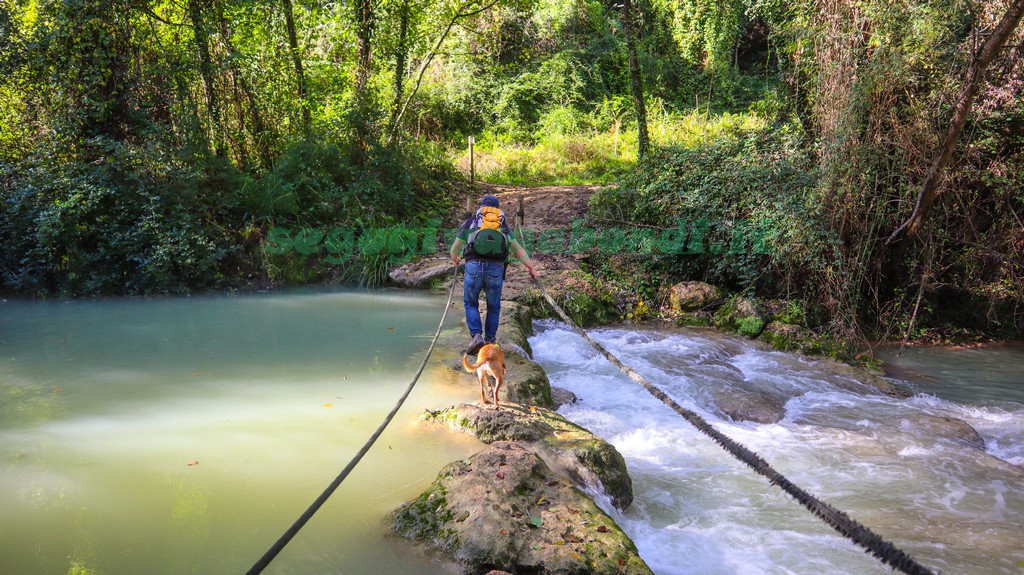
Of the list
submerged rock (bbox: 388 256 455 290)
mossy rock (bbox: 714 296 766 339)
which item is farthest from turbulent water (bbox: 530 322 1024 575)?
submerged rock (bbox: 388 256 455 290)

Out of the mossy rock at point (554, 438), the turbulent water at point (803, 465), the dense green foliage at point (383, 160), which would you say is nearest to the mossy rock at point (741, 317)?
the dense green foliage at point (383, 160)

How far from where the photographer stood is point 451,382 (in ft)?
20.4

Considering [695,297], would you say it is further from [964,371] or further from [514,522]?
[514,522]

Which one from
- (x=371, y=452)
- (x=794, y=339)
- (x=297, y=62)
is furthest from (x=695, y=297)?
(x=297, y=62)

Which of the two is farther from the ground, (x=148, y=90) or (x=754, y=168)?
(x=148, y=90)

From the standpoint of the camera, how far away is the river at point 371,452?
3.52 metres

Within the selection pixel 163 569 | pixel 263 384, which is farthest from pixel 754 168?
pixel 163 569

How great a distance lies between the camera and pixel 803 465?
5598 millimetres

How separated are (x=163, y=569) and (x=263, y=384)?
135 inches

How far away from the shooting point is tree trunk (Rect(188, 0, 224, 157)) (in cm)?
1290

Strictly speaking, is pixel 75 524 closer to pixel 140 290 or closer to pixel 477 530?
pixel 477 530

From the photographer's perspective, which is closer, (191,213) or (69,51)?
(69,51)

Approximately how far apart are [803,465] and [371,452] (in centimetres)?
378

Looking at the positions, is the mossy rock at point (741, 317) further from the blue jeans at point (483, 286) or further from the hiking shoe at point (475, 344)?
the hiking shoe at point (475, 344)
